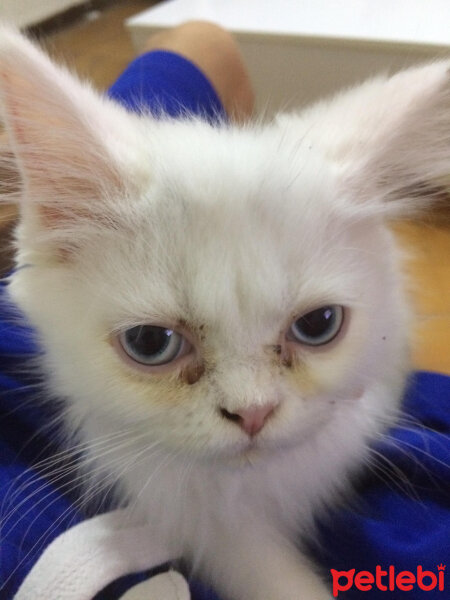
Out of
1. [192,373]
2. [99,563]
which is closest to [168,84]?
[192,373]

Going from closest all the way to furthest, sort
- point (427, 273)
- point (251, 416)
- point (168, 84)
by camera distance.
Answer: point (251, 416) → point (168, 84) → point (427, 273)

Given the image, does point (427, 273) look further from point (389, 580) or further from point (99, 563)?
point (99, 563)

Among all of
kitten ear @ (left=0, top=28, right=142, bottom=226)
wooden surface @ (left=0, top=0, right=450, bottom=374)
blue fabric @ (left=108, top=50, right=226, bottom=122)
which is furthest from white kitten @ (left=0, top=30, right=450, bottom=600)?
blue fabric @ (left=108, top=50, right=226, bottom=122)

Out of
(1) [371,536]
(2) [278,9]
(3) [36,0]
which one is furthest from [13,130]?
(3) [36,0]

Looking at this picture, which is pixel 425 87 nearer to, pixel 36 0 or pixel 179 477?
pixel 179 477

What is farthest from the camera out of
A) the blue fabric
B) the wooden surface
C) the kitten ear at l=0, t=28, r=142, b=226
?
the blue fabric

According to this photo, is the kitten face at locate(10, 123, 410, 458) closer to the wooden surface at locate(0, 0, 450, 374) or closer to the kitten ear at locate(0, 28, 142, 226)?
the kitten ear at locate(0, 28, 142, 226)

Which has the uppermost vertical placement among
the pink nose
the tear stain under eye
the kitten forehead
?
the kitten forehead
